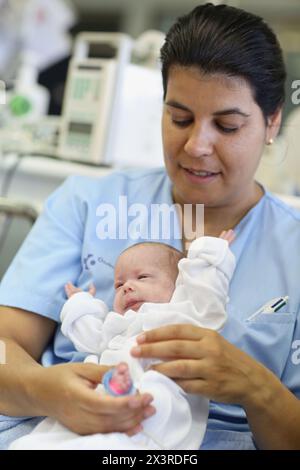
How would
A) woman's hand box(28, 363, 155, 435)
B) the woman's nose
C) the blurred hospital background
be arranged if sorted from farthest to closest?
the blurred hospital background → the woman's nose → woman's hand box(28, 363, 155, 435)

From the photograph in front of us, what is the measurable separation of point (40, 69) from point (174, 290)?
289cm

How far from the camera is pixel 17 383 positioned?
101cm

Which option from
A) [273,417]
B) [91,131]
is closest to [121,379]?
[273,417]

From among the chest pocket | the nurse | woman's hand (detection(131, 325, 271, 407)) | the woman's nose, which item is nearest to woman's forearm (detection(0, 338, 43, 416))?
the nurse

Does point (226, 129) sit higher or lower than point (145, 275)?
higher

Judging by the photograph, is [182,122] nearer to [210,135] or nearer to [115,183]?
[210,135]

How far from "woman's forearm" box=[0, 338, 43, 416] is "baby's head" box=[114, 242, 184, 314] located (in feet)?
0.61

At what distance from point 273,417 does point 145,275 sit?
291 millimetres

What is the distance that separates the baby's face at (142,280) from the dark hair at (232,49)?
0.32 meters

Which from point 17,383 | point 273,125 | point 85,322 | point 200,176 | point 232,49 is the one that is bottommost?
point 17,383

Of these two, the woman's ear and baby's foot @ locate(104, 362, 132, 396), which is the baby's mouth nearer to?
baby's foot @ locate(104, 362, 132, 396)

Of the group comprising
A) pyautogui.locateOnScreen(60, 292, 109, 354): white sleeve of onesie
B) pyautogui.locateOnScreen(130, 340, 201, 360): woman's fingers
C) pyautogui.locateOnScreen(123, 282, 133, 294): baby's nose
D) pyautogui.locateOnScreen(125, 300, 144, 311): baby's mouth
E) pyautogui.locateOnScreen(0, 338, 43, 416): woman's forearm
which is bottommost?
pyautogui.locateOnScreen(0, 338, 43, 416): woman's forearm

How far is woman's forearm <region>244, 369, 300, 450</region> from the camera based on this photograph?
91cm
